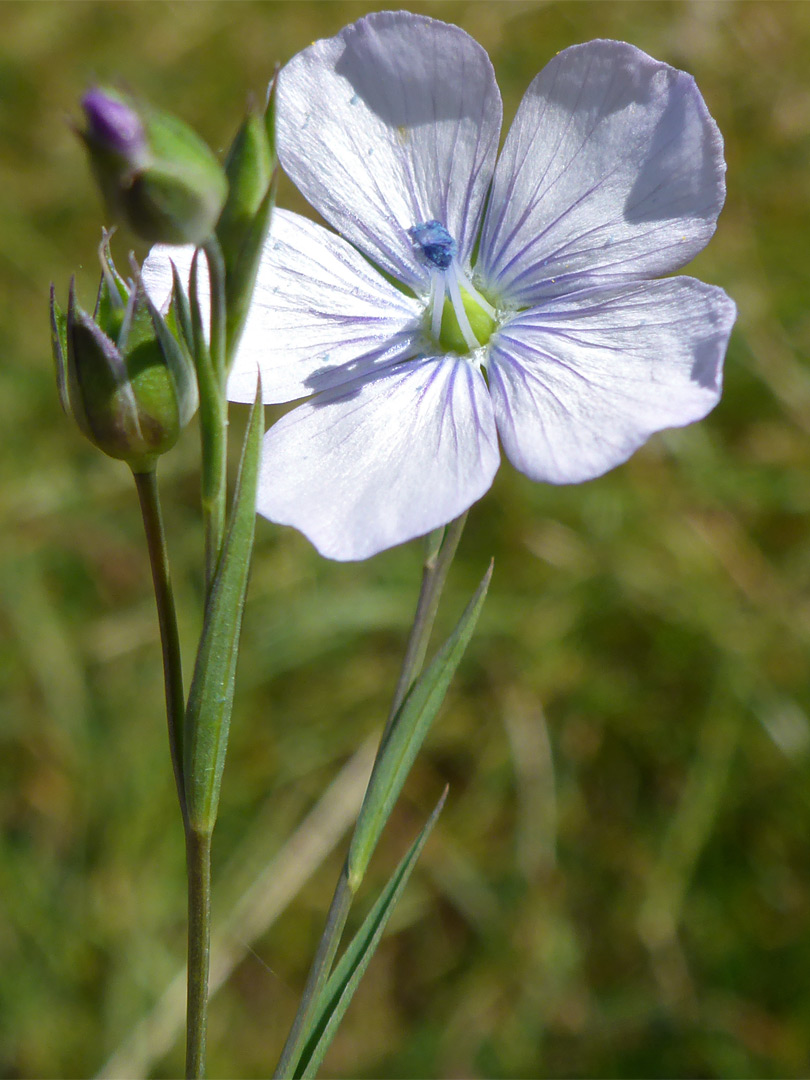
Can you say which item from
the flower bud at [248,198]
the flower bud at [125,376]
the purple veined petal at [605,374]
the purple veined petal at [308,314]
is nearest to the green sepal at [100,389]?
the flower bud at [125,376]

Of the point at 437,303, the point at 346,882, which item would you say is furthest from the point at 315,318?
the point at 346,882

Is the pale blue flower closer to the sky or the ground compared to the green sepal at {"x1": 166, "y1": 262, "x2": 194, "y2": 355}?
closer to the ground

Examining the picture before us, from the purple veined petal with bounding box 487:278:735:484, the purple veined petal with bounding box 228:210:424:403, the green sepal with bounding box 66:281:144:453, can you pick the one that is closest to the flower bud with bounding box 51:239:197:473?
the green sepal with bounding box 66:281:144:453

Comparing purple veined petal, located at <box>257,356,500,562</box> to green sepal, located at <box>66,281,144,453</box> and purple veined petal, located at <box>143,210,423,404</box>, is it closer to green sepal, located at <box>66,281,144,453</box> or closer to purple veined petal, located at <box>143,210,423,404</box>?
purple veined petal, located at <box>143,210,423,404</box>

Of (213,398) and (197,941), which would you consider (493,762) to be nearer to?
(197,941)

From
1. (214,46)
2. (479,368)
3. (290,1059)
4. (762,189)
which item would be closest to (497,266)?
(479,368)

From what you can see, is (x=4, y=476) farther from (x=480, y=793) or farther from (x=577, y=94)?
Answer: (x=577, y=94)
